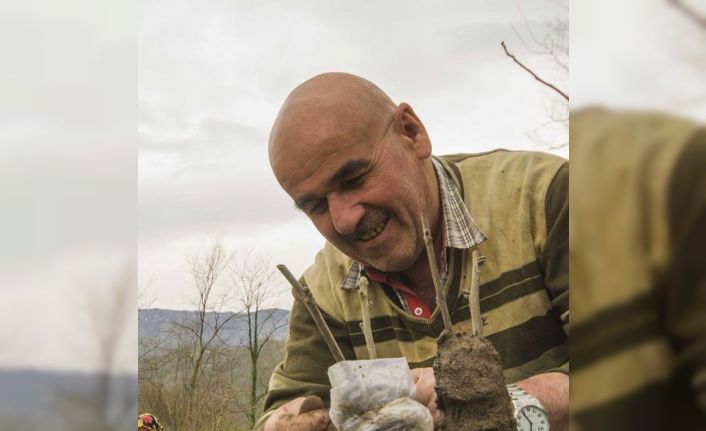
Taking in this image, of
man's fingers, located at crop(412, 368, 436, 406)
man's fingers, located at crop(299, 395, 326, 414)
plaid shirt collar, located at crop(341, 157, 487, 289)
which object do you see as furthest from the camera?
man's fingers, located at crop(299, 395, 326, 414)

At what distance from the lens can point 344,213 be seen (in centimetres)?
242

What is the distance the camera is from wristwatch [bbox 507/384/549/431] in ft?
6.82

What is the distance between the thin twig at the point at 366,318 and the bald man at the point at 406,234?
0.06ft

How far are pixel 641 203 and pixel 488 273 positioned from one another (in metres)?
1.80

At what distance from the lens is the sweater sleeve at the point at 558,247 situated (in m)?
2.21

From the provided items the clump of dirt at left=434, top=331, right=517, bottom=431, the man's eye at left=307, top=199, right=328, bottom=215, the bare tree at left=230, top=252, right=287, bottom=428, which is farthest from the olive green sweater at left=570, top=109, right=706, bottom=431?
the bare tree at left=230, top=252, right=287, bottom=428

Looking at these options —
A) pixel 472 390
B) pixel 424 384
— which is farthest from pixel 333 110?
pixel 472 390

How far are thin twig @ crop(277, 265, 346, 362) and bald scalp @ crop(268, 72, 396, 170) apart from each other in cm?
38

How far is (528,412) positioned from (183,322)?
1.18 m

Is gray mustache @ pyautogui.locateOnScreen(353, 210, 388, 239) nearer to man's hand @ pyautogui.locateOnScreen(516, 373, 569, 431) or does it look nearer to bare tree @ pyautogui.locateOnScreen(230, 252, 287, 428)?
bare tree @ pyautogui.locateOnScreen(230, 252, 287, 428)

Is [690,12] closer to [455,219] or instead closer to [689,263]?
[689,263]

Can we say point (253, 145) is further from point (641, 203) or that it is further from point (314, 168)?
point (641, 203)

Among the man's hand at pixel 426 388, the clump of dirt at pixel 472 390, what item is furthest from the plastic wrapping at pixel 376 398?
the clump of dirt at pixel 472 390

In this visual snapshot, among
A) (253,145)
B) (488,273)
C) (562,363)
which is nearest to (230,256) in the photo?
(253,145)
